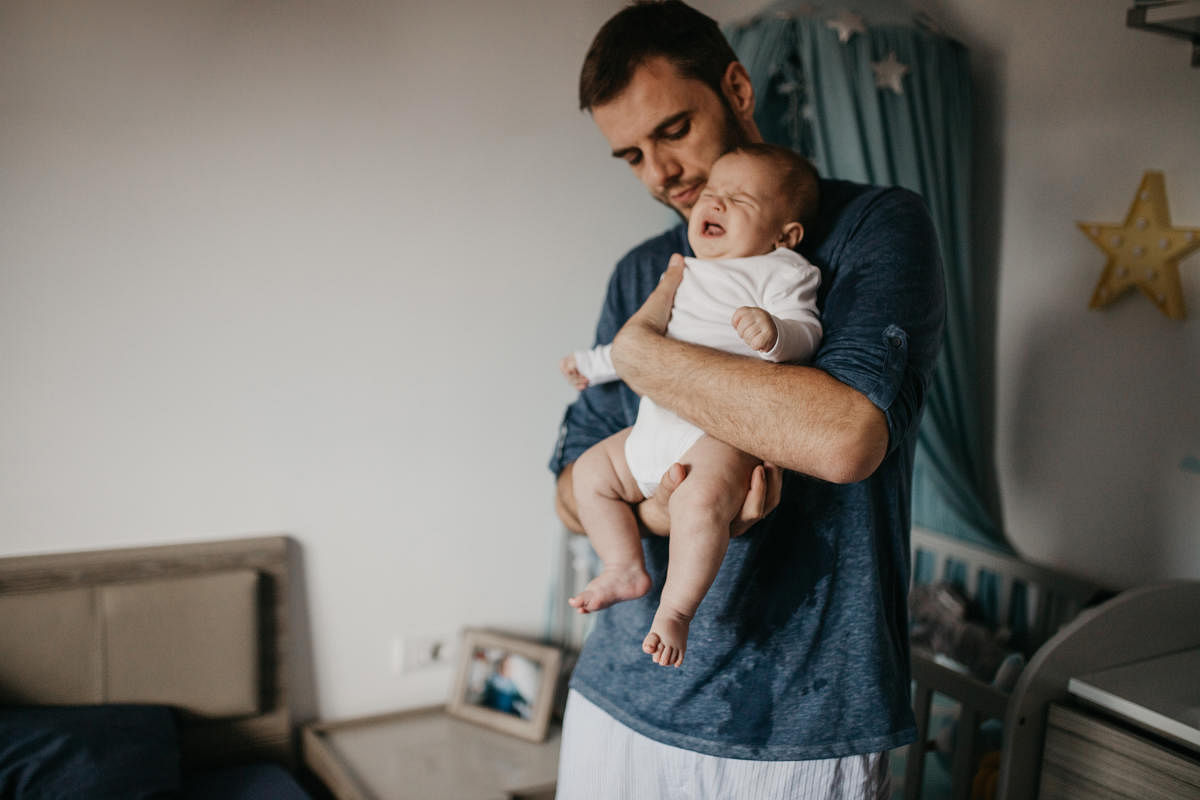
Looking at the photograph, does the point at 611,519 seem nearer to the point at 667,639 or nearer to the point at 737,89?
the point at 667,639

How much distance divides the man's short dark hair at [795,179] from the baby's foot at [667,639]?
1.73 feet

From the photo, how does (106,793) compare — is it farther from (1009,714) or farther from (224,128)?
(1009,714)

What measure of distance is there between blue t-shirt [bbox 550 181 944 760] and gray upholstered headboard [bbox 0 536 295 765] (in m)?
1.49

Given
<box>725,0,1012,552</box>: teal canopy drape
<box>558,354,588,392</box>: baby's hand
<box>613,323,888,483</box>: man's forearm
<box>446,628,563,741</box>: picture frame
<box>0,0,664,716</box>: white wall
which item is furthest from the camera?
<box>446,628,563,741</box>: picture frame

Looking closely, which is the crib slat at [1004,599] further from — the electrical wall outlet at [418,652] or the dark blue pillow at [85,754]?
the dark blue pillow at [85,754]

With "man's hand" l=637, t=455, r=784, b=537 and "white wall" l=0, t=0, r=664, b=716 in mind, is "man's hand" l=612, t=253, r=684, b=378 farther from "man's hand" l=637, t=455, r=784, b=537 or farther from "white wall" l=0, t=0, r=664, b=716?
"white wall" l=0, t=0, r=664, b=716

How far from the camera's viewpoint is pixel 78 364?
2211mm

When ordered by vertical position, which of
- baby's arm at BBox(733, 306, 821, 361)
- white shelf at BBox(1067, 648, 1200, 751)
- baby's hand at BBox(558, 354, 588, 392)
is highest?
baby's arm at BBox(733, 306, 821, 361)

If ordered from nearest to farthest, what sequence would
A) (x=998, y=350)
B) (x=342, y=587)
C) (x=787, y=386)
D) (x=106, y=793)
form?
1. (x=787, y=386)
2. (x=106, y=793)
3. (x=342, y=587)
4. (x=998, y=350)

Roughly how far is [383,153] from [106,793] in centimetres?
165

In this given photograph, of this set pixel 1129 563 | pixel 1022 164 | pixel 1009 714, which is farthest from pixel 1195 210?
pixel 1009 714

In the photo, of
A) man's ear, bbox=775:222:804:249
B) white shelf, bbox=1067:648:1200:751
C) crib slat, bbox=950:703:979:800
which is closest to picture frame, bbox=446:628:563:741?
crib slat, bbox=950:703:979:800

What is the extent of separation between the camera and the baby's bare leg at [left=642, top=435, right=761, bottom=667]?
39.9 inches

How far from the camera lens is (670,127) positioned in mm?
1281
